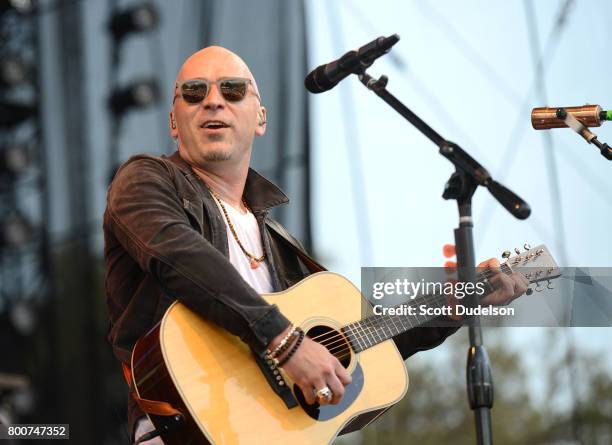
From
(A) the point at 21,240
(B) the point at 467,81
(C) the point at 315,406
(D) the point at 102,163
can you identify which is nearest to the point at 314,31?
(B) the point at 467,81

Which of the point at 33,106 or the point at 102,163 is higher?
the point at 33,106

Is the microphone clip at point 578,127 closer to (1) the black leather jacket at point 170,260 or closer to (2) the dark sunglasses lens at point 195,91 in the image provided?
(1) the black leather jacket at point 170,260

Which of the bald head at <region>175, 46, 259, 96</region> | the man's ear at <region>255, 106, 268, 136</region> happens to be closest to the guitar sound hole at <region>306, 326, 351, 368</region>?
the man's ear at <region>255, 106, 268, 136</region>

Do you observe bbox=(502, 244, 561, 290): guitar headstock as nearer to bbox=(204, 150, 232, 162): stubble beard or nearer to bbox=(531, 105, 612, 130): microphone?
bbox=(531, 105, 612, 130): microphone

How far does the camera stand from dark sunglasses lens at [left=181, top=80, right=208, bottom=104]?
9.50ft

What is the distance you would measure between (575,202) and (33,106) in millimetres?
3216

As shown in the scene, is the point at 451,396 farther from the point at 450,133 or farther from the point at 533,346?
the point at 450,133

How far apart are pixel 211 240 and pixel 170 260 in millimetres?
297

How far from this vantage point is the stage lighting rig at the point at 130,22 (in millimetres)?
5801

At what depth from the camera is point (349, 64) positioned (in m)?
2.65

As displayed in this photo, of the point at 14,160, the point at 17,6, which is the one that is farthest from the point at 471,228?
the point at 17,6

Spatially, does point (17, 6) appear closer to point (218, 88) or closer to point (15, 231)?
point (15, 231)

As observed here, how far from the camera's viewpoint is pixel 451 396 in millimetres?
5980

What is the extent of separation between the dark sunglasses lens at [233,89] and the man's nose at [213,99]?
0.05 ft
